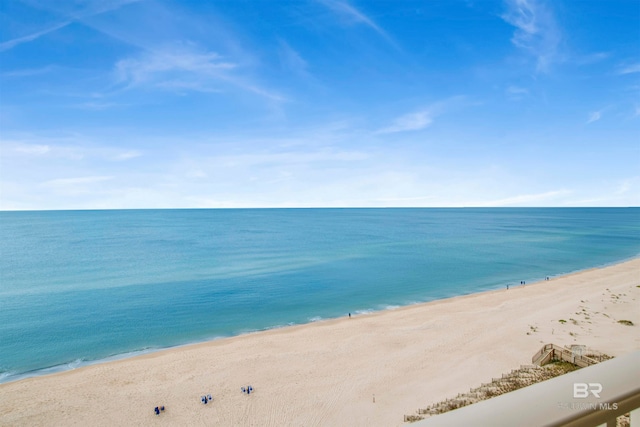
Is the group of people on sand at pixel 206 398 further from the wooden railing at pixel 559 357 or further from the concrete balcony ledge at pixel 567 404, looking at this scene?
the concrete balcony ledge at pixel 567 404

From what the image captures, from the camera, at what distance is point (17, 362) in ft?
77.1

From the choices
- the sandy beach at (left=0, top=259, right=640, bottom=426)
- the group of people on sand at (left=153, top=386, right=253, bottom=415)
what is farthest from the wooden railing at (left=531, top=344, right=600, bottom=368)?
the group of people on sand at (left=153, top=386, right=253, bottom=415)

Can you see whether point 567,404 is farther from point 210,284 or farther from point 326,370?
point 210,284

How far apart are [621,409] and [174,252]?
7390cm

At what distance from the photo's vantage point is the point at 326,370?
67.4 feet

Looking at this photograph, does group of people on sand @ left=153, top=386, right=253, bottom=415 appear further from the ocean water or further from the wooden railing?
the wooden railing

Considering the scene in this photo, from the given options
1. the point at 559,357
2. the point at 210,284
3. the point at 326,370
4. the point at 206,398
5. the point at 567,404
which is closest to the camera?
the point at 567,404

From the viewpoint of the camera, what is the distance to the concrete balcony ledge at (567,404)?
1.10 metres

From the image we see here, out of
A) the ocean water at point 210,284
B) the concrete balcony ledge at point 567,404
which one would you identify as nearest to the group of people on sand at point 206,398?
the ocean water at point 210,284

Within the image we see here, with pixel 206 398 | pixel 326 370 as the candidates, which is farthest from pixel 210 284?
pixel 206 398

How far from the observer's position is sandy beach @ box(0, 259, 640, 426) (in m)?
16.9
